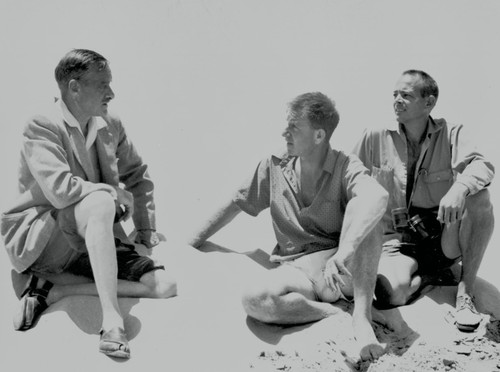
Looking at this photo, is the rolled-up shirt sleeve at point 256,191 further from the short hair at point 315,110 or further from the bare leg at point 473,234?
the bare leg at point 473,234

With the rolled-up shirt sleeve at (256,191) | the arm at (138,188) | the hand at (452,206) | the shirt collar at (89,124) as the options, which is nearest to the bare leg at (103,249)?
the shirt collar at (89,124)

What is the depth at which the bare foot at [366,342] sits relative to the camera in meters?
3.84

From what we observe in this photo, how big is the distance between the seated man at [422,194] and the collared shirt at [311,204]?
0.39 metres

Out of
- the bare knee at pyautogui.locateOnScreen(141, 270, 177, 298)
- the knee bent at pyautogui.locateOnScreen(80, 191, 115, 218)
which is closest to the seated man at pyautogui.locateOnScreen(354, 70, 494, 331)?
the bare knee at pyautogui.locateOnScreen(141, 270, 177, 298)

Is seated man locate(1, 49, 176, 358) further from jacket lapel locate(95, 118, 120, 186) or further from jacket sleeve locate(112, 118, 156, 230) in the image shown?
jacket sleeve locate(112, 118, 156, 230)

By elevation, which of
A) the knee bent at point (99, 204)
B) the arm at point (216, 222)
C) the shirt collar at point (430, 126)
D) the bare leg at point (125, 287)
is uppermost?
the shirt collar at point (430, 126)

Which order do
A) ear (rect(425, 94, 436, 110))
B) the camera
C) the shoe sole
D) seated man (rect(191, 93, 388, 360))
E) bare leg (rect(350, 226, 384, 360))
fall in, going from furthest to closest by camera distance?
ear (rect(425, 94, 436, 110)) < the camera < the shoe sole < seated man (rect(191, 93, 388, 360)) < bare leg (rect(350, 226, 384, 360))

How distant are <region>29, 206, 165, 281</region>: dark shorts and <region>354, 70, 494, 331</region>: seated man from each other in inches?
49.7

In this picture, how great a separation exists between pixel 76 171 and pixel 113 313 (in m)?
0.80

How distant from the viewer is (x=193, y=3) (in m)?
7.74

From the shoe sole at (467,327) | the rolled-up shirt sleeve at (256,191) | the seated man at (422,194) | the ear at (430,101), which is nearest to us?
the shoe sole at (467,327)

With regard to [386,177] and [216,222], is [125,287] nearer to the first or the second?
[216,222]

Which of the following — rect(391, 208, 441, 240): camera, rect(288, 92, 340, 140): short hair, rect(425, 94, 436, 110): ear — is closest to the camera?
rect(288, 92, 340, 140): short hair

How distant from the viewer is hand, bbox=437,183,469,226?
4195mm
